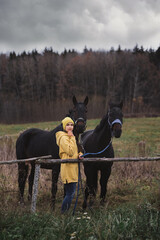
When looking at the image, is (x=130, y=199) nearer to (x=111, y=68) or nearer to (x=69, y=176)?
(x=69, y=176)

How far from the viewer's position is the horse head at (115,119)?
4.03 m

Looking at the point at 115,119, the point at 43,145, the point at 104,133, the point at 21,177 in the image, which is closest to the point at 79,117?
the point at 104,133

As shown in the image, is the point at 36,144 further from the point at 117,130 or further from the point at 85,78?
the point at 85,78

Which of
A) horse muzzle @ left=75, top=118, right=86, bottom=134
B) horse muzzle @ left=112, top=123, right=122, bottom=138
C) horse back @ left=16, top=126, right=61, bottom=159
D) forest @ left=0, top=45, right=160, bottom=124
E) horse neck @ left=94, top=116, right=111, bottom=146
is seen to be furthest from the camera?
forest @ left=0, top=45, right=160, bottom=124

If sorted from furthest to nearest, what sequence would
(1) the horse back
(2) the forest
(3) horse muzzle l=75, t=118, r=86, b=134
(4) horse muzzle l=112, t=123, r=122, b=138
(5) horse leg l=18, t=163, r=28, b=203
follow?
(2) the forest → (5) horse leg l=18, t=163, r=28, b=203 → (1) the horse back → (3) horse muzzle l=75, t=118, r=86, b=134 → (4) horse muzzle l=112, t=123, r=122, b=138

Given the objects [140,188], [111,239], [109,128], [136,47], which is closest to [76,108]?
[109,128]

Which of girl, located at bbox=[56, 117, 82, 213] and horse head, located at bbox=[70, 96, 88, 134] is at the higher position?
horse head, located at bbox=[70, 96, 88, 134]

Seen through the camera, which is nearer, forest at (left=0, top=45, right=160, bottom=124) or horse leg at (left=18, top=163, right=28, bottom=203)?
horse leg at (left=18, top=163, right=28, bottom=203)

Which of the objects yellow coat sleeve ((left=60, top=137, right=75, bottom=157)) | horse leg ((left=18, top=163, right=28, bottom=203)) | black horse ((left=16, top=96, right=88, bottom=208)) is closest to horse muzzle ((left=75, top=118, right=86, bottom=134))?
black horse ((left=16, top=96, right=88, bottom=208))

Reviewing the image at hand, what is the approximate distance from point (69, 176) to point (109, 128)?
54.4 inches

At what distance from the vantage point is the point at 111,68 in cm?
4900

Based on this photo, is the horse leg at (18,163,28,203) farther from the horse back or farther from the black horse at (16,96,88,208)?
the horse back

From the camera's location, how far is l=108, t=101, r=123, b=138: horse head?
4.03m

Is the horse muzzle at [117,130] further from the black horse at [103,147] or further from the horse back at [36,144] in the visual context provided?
Answer: the horse back at [36,144]
